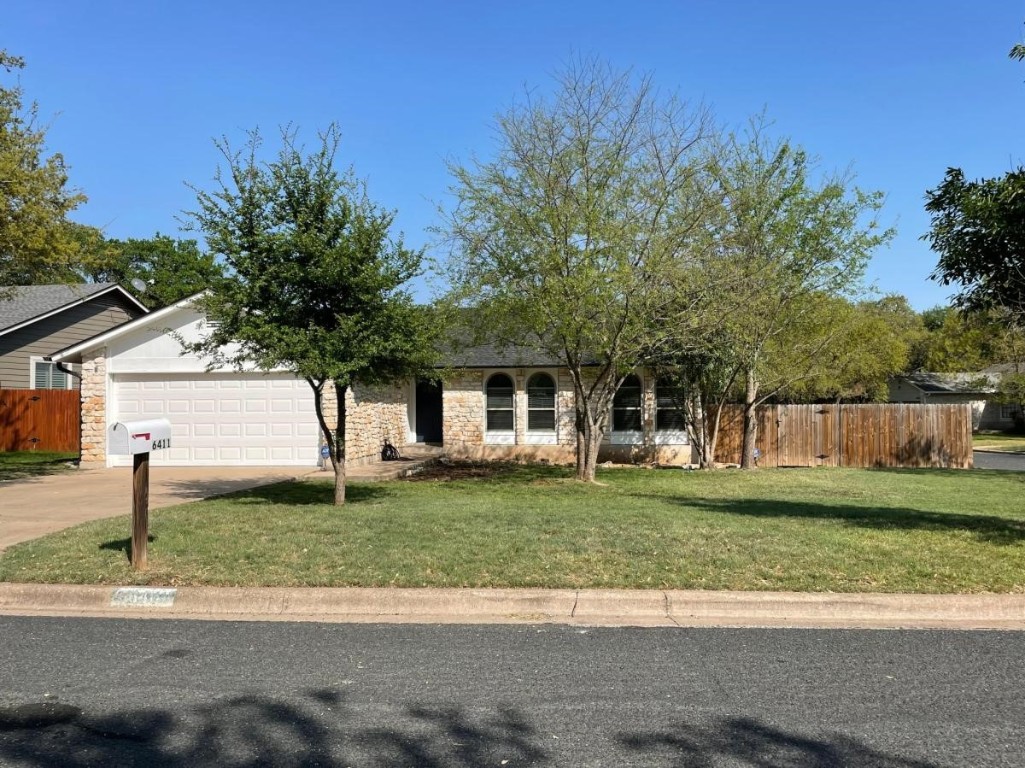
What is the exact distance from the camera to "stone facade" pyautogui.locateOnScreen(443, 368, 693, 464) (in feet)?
78.3

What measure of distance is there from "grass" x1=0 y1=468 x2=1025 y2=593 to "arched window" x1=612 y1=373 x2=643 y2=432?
10.6 meters

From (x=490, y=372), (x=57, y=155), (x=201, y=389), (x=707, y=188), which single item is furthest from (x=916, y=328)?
(x=57, y=155)

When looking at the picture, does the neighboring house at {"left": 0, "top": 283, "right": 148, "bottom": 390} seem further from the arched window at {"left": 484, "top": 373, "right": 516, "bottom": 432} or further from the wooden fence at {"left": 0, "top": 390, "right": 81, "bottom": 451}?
the arched window at {"left": 484, "top": 373, "right": 516, "bottom": 432}

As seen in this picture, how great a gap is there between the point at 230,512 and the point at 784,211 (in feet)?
45.5

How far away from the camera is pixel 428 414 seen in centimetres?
2600

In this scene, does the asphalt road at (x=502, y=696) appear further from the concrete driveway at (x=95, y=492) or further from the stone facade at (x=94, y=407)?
the stone facade at (x=94, y=407)

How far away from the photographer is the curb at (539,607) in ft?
22.1

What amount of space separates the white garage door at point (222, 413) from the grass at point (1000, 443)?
2869cm

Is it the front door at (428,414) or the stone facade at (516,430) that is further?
the front door at (428,414)

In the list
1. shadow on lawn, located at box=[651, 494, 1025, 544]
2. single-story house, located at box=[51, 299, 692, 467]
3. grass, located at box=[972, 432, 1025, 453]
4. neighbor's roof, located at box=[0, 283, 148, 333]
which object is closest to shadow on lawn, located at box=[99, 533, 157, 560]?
shadow on lawn, located at box=[651, 494, 1025, 544]

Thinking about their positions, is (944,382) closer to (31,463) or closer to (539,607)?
(31,463)

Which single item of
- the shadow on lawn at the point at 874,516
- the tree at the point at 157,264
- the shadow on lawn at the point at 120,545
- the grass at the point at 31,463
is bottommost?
the shadow on lawn at the point at 874,516

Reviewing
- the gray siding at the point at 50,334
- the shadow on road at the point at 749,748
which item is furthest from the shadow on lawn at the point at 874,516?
the gray siding at the point at 50,334

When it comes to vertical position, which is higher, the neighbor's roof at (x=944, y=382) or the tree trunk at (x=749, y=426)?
the neighbor's roof at (x=944, y=382)
